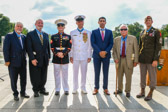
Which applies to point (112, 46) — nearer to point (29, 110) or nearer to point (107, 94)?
point (107, 94)

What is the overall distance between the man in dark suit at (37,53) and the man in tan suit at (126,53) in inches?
75.1

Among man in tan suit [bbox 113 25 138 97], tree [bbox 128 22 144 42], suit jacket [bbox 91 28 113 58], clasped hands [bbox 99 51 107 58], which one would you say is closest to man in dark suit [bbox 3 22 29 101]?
suit jacket [bbox 91 28 113 58]

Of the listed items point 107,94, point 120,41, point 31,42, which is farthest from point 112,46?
point 31,42

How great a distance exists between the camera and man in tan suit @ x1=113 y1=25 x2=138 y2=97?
442 centimetres

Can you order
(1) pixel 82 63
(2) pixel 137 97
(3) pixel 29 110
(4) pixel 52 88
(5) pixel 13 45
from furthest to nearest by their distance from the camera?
(4) pixel 52 88 → (1) pixel 82 63 → (2) pixel 137 97 → (5) pixel 13 45 → (3) pixel 29 110

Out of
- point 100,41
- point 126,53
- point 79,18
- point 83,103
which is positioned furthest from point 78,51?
point 83,103

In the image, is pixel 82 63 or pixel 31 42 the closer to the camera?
pixel 31 42

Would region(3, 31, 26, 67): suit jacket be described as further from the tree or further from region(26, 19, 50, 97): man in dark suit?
the tree

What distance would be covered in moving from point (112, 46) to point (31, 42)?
215 cm

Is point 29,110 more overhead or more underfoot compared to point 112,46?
more underfoot

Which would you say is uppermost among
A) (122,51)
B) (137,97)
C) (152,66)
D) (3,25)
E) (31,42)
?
(3,25)

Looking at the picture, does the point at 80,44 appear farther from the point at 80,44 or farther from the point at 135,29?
the point at 135,29

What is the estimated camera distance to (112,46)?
183 inches

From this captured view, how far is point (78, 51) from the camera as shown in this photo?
473 cm
